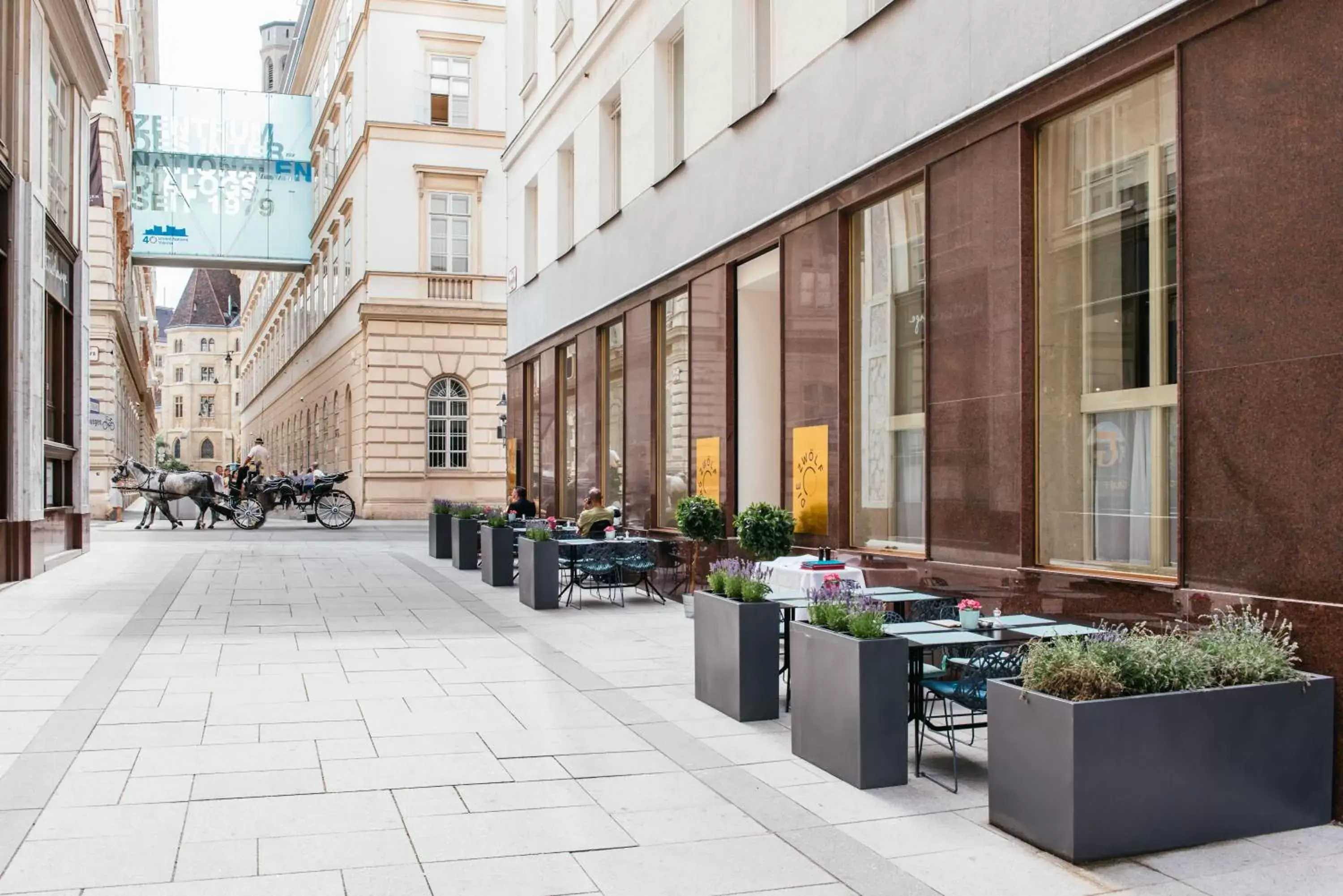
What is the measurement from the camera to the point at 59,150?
60.3 ft

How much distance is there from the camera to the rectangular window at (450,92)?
36344 millimetres

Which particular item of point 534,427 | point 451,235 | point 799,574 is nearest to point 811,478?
point 799,574

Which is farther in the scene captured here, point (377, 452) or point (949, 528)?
point (377, 452)

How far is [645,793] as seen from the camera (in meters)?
5.91

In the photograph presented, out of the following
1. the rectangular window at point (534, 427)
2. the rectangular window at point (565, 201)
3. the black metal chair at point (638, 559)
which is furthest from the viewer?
the rectangular window at point (534, 427)

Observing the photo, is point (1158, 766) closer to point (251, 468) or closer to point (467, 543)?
point (467, 543)

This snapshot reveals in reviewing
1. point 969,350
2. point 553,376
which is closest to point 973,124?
point 969,350

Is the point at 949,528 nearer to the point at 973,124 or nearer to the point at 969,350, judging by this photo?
the point at 969,350

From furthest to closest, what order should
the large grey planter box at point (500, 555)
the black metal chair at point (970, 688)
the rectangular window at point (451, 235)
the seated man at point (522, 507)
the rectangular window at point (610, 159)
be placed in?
the rectangular window at point (451, 235)
the seated man at point (522, 507)
the rectangular window at point (610, 159)
the large grey planter box at point (500, 555)
the black metal chair at point (970, 688)

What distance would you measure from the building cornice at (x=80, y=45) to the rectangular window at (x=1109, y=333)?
14304 mm

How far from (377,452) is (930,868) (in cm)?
3195

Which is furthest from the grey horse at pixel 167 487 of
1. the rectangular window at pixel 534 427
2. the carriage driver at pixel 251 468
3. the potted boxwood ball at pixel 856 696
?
the potted boxwood ball at pixel 856 696

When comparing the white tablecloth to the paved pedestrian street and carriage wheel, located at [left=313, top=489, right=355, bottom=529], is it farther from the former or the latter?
carriage wheel, located at [left=313, top=489, right=355, bottom=529]

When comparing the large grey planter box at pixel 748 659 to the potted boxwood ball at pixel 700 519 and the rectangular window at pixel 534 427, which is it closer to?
the potted boxwood ball at pixel 700 519
